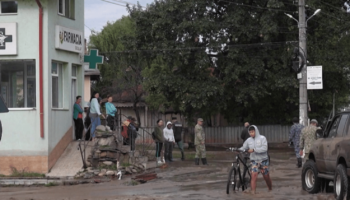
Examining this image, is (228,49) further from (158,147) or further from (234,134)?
(158,147)

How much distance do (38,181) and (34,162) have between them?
1190 millimetres

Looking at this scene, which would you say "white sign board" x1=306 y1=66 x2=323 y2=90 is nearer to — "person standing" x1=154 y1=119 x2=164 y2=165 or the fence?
"person standing" x1=154 y1=119 x2=164 y2=165

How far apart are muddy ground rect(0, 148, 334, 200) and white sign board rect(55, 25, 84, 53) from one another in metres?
5.56

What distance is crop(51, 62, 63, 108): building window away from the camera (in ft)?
73.6

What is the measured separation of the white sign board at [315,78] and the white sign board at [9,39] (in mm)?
Answer: 10549

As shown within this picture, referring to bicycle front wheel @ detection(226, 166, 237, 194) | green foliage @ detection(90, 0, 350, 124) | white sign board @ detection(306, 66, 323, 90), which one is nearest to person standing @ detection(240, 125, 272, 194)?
bicycle front wheel @ detection(226, 166, 237, 194)

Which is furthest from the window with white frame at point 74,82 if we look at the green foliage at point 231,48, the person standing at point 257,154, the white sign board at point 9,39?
the person standing at point 257,154

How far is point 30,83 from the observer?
71.7 feet

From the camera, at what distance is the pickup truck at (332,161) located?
485 inches

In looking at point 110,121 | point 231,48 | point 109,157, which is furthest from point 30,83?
point 231,48

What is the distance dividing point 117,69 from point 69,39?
1037 inches

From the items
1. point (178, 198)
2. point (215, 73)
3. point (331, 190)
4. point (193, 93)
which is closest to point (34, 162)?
point (178, 198)

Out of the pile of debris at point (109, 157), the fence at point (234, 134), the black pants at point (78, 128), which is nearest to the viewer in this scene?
the pile of debris at point (109, 157)

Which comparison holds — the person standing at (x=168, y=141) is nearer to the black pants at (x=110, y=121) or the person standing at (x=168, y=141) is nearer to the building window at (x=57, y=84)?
the black pants at (x=110, y=121)
